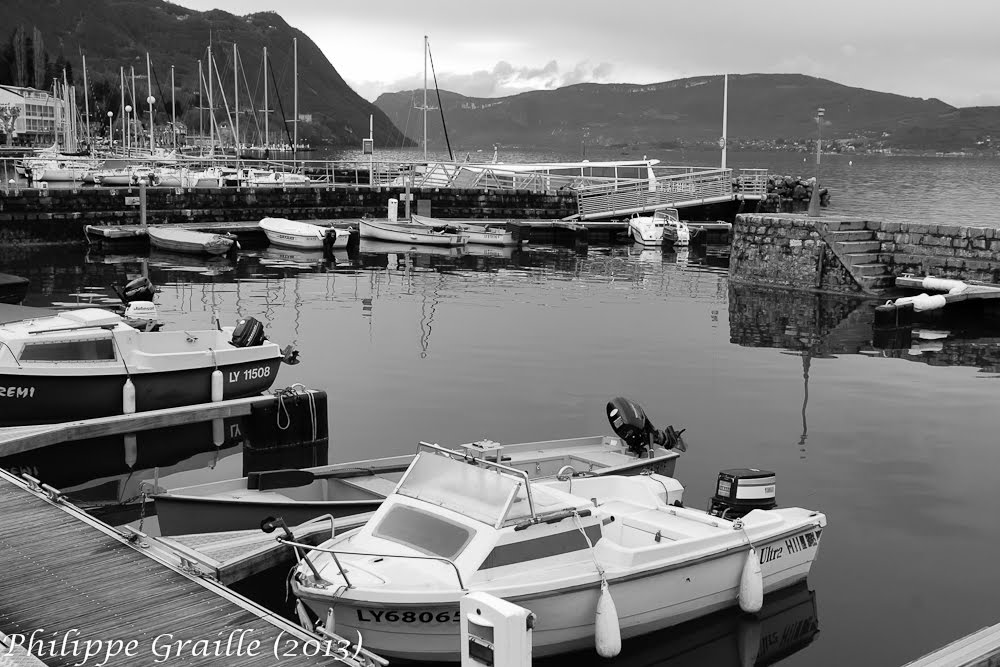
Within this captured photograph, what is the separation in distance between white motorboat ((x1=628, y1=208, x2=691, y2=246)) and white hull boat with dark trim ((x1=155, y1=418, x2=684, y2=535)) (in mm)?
37976

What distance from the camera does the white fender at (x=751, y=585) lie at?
11359 millimetres

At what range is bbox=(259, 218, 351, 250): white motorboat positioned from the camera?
47969 mm

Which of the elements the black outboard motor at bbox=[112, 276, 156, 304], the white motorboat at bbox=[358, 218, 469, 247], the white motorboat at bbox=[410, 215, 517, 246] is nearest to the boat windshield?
the black outboard motor at bbox=[112, 276, 156, 304]

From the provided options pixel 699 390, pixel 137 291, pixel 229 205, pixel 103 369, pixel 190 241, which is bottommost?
pixel 699 390

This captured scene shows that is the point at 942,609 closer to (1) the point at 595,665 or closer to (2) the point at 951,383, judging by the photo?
(1) the point at 595,665

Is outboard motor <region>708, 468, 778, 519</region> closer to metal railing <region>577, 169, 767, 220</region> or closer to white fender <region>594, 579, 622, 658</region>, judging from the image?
white fender <region>594, 579, 622, 658</region>

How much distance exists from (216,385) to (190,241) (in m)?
27.8

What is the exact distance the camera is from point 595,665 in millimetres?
10398

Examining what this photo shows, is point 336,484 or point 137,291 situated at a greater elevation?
point 137,291

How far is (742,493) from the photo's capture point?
41.8ft

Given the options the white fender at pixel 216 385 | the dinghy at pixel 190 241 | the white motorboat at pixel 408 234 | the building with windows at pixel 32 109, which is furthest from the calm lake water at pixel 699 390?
the building with windows at pixel 32 109

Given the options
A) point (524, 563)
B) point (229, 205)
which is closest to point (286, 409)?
point (524, 563)

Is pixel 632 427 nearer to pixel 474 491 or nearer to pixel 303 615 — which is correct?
pixel 474 491

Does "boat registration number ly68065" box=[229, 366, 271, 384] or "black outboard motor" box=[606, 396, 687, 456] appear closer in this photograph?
"black outboard motor" box=[606, 396, 687, 456]
